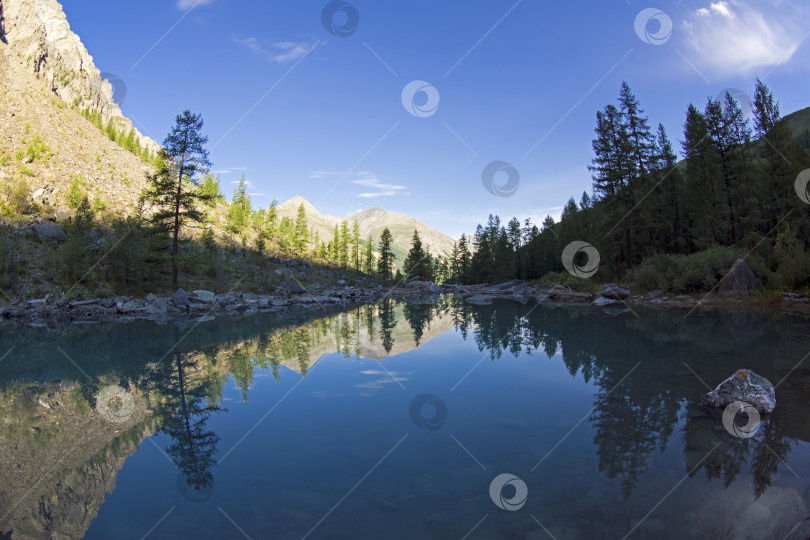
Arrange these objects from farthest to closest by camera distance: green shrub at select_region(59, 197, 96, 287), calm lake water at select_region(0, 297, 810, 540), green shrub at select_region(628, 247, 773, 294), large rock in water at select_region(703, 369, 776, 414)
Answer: green shrub at select_region(59, 197, 96, 287) < green shrub at select_region(628, 247, 773, 294) < large rock in water at select_region(703, 369, 776, 414) < calm lake water at select_region(0, 297, 810, 540)

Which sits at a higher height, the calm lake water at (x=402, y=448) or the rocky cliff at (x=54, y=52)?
the rocky cliff at (x=54, y=52)

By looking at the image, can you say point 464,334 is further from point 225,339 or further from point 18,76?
point 18,76

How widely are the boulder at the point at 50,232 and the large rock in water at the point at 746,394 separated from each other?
50.5 m

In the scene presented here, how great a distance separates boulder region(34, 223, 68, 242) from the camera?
37.2m

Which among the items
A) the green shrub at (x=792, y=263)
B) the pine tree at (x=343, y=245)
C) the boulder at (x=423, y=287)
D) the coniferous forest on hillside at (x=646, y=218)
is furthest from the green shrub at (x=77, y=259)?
the pine tree at (x=343, y=245)

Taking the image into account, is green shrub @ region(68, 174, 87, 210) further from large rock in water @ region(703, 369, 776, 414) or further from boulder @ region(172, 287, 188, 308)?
large rock in water @ region(703, 369, 776, 414)

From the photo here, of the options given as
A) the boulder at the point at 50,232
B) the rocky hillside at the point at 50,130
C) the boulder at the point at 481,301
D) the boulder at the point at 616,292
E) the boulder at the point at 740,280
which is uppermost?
the rocky hillside at the point at 50,130

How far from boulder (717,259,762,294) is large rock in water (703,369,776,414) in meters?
26.8

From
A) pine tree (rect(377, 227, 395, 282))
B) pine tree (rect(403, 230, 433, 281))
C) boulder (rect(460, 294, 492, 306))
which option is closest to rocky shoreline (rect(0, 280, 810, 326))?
boulder (rect(460, 294, 492, 306))

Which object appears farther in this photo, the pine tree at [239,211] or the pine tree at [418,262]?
the pine tree at [418,262]

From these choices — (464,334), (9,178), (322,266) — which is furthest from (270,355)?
(322,266)

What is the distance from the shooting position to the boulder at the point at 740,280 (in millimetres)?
27469

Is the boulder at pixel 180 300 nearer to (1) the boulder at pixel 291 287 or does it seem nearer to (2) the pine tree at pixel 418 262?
(1) the boulder at pixel 291 287

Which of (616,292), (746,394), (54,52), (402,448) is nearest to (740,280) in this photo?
(616,292)
